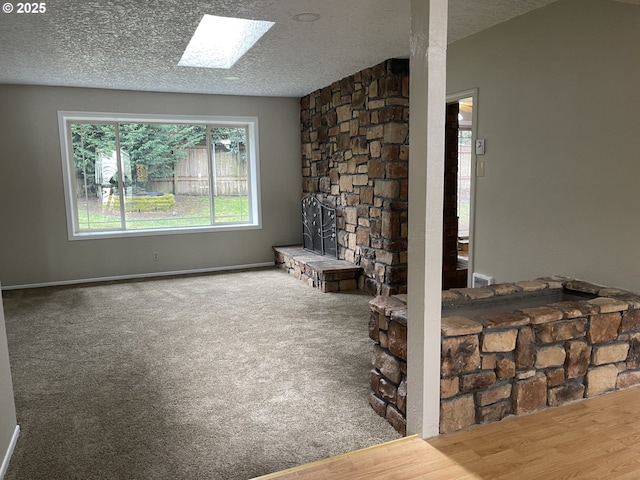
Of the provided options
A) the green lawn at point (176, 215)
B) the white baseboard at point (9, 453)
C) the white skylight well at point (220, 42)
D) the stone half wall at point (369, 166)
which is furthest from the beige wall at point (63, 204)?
the white baseboard at point (9, 453)

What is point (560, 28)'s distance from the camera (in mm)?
3273

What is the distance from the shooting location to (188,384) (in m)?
3.16

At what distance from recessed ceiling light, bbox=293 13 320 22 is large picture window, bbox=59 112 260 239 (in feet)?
11.5

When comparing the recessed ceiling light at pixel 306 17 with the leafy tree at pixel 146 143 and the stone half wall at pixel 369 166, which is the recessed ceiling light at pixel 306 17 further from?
the leafy tree at pixel 146 143

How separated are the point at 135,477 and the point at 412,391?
131cm

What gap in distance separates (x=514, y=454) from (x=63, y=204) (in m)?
5.87

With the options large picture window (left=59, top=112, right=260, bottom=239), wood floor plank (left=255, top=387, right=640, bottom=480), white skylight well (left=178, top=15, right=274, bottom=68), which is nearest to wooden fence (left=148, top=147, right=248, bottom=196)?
large picture window (left=59, top=112, right=260, bottom=239)

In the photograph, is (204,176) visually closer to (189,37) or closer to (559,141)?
(189,37)

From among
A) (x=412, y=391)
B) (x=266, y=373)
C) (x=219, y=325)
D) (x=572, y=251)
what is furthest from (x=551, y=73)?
(x=219, y=325)

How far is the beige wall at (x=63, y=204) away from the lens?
582cm

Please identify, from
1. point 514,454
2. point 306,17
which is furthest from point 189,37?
point 514,454

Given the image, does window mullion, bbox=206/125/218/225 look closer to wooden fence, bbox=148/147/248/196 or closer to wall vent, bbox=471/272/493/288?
wooden fence, bbox=148/147/248/196

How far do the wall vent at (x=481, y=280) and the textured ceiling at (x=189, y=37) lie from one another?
201 cm

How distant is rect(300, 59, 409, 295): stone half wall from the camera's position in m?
4.89
